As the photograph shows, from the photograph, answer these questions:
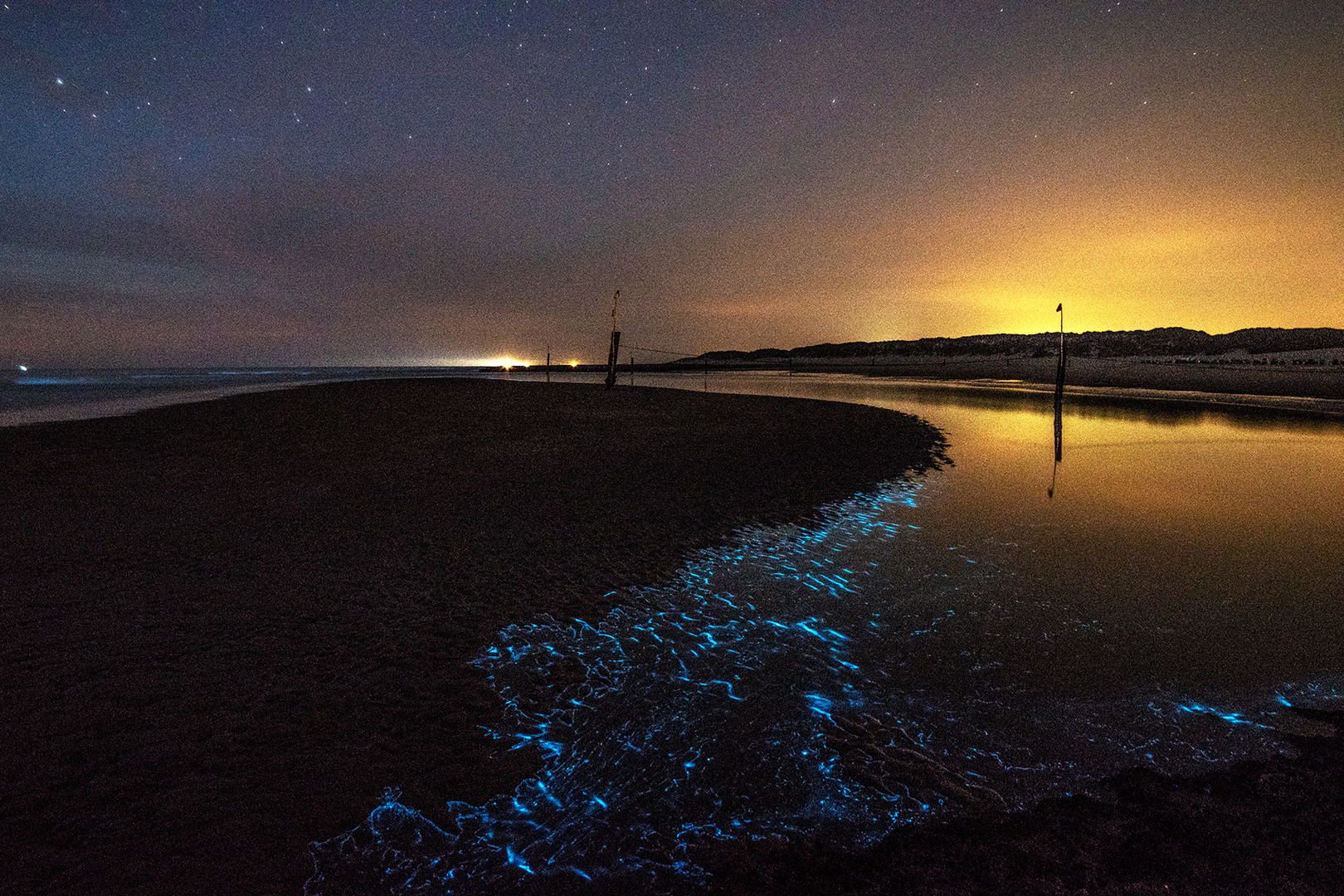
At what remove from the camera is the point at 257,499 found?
31.5 ft

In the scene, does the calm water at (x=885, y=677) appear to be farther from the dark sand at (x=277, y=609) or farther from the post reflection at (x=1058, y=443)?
the post reflection at (x=1058, y=443)

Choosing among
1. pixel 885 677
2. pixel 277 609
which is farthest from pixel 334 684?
pixel 885 677

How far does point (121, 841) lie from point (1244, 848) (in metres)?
5.94

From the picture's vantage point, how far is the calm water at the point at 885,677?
329 cm

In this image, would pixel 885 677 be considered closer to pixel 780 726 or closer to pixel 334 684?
pixel 780 726

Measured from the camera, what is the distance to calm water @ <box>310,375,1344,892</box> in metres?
3.29

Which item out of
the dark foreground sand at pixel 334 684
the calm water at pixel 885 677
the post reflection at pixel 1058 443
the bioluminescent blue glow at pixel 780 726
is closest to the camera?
the dark foreground sand at pixel 334 684

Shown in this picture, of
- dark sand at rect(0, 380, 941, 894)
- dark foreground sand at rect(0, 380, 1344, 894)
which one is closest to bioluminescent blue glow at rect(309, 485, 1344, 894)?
dark foreground sand at rect(0, 380, 1344, 894)

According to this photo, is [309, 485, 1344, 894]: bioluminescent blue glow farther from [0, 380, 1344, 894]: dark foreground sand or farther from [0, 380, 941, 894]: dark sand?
[0, 380, 941, 894]: dark sand

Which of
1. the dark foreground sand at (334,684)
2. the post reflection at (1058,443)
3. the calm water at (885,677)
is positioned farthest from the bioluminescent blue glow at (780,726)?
the post reflection at (1058,443)

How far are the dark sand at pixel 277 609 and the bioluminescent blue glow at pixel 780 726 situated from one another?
366 millimetres

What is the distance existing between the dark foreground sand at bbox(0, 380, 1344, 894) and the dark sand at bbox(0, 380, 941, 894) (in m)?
0.02

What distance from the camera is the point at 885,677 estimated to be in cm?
480

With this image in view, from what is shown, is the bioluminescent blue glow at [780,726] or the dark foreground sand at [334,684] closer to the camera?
the dark foreground sand at [334,684]
